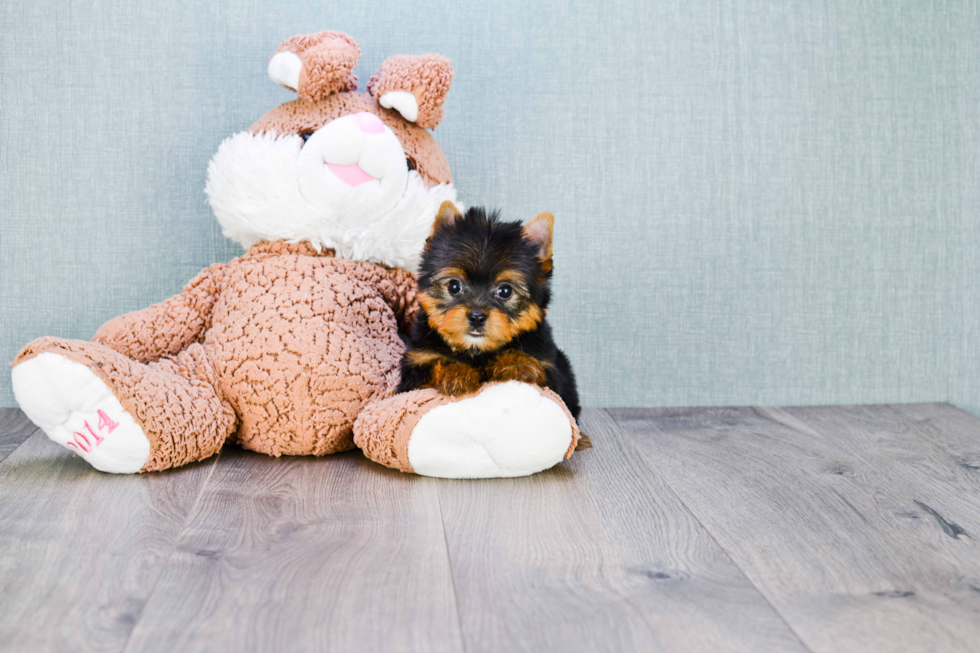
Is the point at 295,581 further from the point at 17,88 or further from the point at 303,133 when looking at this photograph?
the point at 17,88

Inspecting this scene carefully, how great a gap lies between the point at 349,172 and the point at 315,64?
0.87 feet

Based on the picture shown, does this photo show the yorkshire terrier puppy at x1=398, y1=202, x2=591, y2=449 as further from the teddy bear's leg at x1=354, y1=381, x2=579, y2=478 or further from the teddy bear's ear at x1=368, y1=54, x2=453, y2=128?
the teddy bear's ear at x1=368, y1=54, x2=453, y2=128

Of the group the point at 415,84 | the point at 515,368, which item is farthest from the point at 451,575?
the point at 415,84

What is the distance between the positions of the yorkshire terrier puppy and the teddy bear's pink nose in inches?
12.0

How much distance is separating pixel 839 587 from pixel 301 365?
3.64 feet

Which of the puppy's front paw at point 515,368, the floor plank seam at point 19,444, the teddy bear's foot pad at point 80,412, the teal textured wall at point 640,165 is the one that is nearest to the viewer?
the teddy bear's foot pad at point 80,412

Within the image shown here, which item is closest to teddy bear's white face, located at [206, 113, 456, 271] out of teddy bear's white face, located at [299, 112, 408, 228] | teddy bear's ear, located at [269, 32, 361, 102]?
teddy bear's white face, located at [299, 112, 408, 228]

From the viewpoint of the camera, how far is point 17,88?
2.12m

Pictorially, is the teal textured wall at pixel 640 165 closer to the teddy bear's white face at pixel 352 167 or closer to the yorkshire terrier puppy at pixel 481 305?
the teddy bear's white face at pixel 352 167

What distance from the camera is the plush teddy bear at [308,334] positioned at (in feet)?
4.98

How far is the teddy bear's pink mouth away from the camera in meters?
1.76

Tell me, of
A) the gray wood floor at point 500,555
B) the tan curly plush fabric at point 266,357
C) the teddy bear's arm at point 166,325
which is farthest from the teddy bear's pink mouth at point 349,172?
the gray wood floor at point 500,555

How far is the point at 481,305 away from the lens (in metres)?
1.48

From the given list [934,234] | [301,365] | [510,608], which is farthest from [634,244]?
[510,608]
